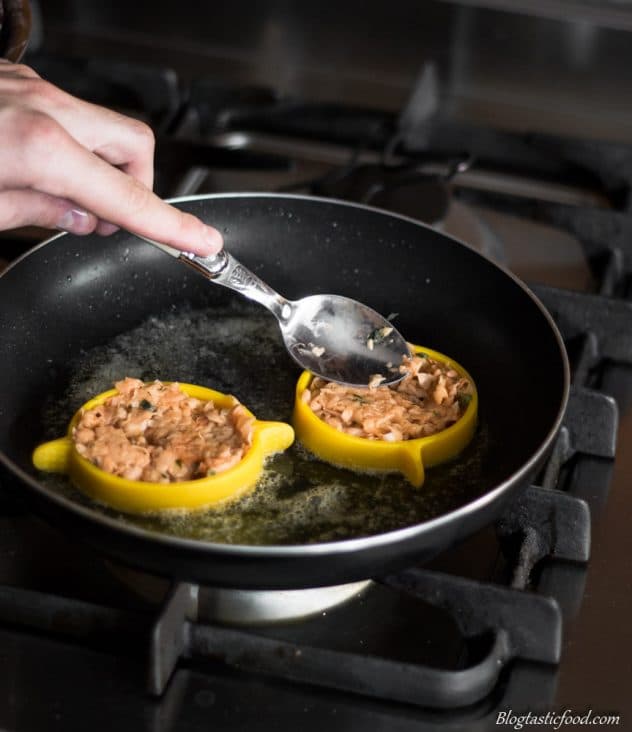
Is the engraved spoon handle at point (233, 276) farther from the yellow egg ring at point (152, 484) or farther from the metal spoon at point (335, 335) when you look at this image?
the yellow egg ring at point (152, 484)

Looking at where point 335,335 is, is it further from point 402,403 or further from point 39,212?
point 39,212

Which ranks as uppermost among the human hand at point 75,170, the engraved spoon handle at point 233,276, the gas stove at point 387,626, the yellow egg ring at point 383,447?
the human hand at point 75,170

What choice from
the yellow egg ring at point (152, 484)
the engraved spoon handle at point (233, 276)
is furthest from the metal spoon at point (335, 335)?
the yellow egg ring at point (152, 484)

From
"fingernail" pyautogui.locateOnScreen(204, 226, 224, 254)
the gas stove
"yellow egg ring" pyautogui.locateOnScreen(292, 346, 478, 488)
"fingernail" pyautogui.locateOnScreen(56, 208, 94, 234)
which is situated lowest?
the gas stove

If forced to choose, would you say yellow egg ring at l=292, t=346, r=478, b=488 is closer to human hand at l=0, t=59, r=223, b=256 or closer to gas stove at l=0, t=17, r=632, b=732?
gas stove at l=0, t=17, r=632, b=732

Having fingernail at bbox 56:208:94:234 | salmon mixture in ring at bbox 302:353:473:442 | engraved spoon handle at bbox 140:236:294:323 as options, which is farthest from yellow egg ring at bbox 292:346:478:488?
fingernail at bbox 56:208:94:234

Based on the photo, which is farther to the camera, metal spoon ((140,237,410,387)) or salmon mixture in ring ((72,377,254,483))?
metal spoon ((140,237,410,387))

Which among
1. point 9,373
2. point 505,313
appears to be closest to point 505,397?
point 505,313

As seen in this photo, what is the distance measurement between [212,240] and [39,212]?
0.15 meters

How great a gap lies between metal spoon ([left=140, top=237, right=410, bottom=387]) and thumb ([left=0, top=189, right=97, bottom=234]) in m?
0.14

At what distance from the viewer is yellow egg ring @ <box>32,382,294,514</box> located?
30.5 inches

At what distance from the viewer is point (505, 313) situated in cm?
97

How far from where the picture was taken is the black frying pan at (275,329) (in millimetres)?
830

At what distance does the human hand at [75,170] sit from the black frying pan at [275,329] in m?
0.10
